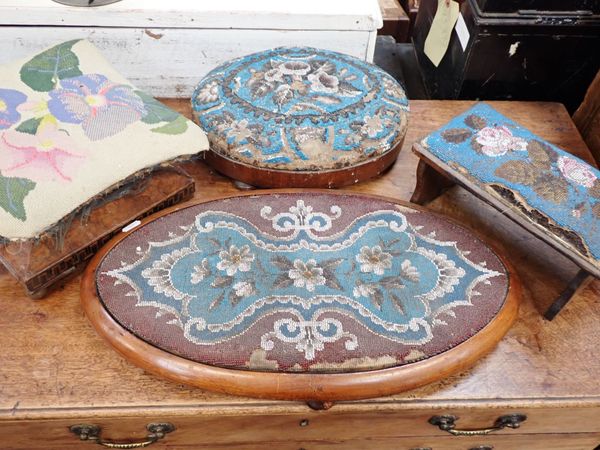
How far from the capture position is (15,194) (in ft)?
2.86

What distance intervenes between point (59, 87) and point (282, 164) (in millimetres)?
418

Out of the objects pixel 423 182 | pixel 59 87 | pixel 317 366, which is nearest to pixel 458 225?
pixel 423 182

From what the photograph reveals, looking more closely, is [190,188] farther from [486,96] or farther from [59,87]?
[486,96]

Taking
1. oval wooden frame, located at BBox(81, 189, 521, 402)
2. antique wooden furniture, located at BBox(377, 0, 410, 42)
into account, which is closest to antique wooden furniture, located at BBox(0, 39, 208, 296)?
oval wooden frame, located at BBox(81, 189, 521, 402)

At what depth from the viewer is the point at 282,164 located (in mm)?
1039

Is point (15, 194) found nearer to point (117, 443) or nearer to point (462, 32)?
point (117, 443)

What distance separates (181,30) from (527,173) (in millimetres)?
760

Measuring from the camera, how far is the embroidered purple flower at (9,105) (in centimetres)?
98

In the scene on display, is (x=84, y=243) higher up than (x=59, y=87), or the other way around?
(x=59, y=87)

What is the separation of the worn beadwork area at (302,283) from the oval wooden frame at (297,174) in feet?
0.11

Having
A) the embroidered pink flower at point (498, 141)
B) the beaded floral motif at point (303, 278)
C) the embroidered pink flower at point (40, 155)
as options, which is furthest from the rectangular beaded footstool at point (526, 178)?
the embroidered pink flower at point (40, 155)

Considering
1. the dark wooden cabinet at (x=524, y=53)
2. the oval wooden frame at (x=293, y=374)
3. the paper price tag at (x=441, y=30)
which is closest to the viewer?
the oval wooden frame at (x=293, y=374)

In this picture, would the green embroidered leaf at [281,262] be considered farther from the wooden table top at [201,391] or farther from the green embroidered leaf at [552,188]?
the green embroidered leaf at [552,188]

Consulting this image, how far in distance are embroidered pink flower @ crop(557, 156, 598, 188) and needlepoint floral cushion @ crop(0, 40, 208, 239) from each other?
0.59 meters
